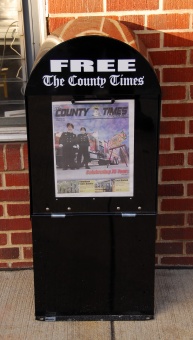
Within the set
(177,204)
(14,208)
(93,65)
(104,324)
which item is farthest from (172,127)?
(104,324)

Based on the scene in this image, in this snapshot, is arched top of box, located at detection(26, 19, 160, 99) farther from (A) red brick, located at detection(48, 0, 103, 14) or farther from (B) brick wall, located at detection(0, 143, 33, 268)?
(B) brick wall, located at detection(0, 143, 33, 268)

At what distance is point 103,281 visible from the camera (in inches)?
130

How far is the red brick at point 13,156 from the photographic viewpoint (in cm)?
368

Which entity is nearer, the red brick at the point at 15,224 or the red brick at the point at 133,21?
the red brick at the point at 133,21

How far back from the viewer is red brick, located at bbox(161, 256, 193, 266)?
393cm

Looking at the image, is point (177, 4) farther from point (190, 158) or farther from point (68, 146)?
point (68, 146)

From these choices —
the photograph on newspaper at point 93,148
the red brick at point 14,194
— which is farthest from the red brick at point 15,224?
the photograph on newspaper at point 93,148

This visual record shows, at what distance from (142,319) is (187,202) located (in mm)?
875

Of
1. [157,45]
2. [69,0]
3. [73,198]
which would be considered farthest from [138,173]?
[69,0]

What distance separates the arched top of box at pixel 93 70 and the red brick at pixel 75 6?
2.00 ft

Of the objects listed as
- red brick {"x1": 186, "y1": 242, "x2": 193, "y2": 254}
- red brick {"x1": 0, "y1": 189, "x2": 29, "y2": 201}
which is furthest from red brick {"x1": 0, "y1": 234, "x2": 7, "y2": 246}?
red brick {"x1": 186, "y1": 242, "x2": 193, "y2": 254}

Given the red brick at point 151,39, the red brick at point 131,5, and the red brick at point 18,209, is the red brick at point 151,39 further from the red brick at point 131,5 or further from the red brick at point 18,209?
the red brick at point 18,209

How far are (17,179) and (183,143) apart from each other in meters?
1.14

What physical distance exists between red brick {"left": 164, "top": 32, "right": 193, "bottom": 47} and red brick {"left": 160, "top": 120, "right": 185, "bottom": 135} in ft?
1.61
